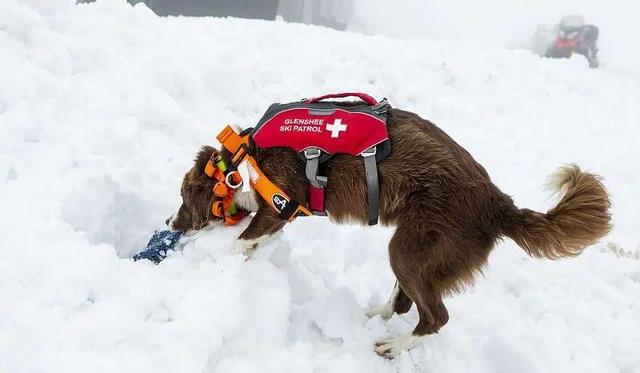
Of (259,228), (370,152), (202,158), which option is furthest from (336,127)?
(202,158)

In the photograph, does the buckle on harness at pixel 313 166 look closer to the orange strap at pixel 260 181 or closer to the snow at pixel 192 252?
the orange strap at pixel 260 181

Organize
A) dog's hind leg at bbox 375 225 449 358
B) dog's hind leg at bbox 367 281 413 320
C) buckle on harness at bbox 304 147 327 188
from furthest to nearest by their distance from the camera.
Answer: dog's hind leg at bbox 367 281 413 320, buckle on harness at bbox 304 147 327 188, dog's hind leg at bbox 375 225 449 358

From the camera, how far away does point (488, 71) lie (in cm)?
934

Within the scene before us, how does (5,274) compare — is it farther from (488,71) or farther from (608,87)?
(608,87)

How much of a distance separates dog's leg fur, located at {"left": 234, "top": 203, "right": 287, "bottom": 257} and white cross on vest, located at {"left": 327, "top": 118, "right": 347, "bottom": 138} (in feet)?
2.32

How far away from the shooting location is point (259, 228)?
10.6 ft

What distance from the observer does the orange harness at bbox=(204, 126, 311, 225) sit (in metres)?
3.06

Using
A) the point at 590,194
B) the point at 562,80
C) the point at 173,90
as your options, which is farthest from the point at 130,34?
the point at 562,80

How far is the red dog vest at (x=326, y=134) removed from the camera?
288cm

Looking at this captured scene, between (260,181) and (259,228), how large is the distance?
364mm

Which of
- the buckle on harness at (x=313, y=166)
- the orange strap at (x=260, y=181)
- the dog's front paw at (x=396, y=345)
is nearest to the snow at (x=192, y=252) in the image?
the dog's front paw at (x=396, y=345)

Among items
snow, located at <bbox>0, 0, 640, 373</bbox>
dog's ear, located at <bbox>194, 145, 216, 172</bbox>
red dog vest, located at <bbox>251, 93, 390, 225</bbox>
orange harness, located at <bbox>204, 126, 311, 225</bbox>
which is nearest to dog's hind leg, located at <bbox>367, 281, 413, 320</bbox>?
snow, located at <bbox>0, 0, 640, 373</bbox>

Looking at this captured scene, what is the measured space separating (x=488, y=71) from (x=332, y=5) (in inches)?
992

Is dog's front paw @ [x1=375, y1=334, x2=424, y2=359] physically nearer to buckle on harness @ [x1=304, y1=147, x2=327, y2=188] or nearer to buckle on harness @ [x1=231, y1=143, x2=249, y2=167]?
buckle on harness @ [x1=304, y1=147, x2=327, y2=188]
